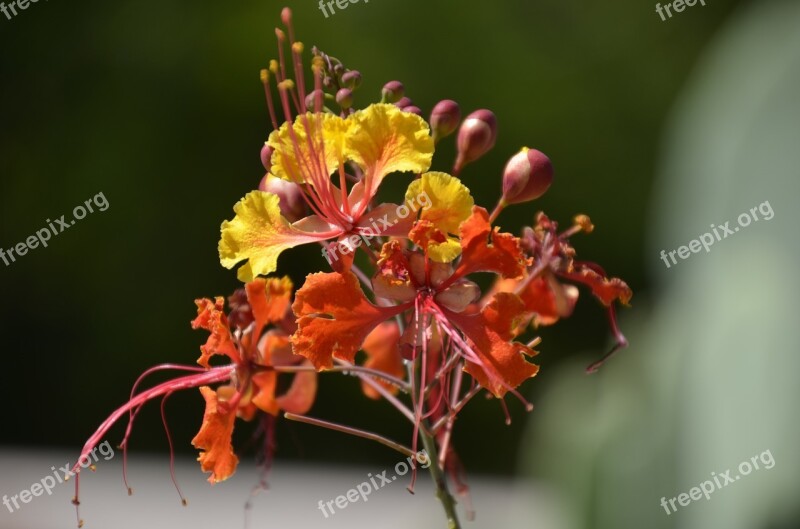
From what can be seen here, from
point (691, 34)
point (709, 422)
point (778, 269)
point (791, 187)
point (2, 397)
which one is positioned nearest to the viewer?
point (709, 422)

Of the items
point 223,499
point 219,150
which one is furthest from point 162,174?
point 223,499

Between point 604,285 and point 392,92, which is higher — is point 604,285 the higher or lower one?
the lower one

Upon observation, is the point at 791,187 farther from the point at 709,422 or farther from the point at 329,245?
the point at 329,245

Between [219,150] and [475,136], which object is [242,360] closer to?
[475,136]

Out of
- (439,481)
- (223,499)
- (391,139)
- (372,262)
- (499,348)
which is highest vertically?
(391,139)

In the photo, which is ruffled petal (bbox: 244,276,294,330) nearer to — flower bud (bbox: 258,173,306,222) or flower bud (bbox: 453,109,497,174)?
flower bud (bbox: 258,173,306,222)

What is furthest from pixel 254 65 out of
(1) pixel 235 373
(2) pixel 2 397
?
(1) pixel 235 373

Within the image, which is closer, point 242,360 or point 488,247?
point 488,247
